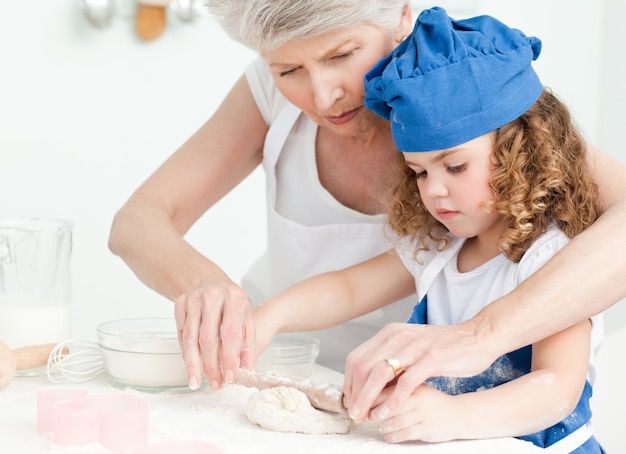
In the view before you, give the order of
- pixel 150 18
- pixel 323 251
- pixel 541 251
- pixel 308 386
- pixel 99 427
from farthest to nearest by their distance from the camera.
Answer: pixel 150 18
pixel 323 251
pixel 541 251
pixel 308 386
pixel 99 427

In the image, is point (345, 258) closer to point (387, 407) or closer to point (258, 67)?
point (258, 67)

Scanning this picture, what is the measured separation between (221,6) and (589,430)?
0.91m

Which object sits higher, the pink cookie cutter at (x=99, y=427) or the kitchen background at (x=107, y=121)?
the pink cookie cutter at (x=99, y=427)

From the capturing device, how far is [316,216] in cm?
179

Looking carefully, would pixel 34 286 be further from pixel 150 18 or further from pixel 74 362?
pixel 150 18

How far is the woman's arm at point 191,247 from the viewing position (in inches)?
49.5

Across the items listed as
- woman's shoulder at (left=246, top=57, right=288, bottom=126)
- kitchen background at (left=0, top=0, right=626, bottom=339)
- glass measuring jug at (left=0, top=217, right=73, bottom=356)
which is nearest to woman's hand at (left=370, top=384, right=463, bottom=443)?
glass measuring jug at (left=0, top=217, right=73, bottom=356)

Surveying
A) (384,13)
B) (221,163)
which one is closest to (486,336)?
(384,13)

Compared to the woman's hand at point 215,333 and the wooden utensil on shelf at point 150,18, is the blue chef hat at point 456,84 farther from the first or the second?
the wooden utensil on shelf at point 150,18

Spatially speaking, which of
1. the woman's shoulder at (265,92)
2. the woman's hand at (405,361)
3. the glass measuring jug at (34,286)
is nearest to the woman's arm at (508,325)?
the woman's hand at (405,361)

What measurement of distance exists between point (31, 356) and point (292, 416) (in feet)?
1.62

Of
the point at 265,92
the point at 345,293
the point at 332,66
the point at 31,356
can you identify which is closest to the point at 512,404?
the point at 345,293

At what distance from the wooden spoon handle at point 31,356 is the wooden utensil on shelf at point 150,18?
1.70 m

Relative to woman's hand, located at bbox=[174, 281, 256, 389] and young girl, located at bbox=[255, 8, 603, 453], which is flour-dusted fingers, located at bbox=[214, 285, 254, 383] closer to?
woman's hand, located at bbox=[174, 281, 256, 389]
